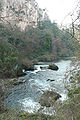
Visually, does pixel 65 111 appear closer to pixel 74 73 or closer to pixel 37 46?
pixel 74 73

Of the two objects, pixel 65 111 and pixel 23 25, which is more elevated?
pixel 23 25

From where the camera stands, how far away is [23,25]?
4784 cm

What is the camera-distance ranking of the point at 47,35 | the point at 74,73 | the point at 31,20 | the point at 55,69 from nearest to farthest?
the point at 74,73, the point at 55,69, the point at 47,35, the point at 31,20

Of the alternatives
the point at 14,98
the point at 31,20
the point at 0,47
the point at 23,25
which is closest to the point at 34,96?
the point at 14,98

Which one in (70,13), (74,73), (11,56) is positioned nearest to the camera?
(70,13)

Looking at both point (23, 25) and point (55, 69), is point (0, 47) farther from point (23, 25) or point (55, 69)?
point (23, 25)

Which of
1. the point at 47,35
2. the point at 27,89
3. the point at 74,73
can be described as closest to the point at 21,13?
the point at 47,35

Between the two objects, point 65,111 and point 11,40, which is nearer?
point 65,111

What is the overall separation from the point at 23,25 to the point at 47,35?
13749mm

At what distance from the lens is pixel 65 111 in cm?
343

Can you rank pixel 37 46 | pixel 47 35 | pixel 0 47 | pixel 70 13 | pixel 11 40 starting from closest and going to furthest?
pixel 70 13, pixel 0 47, pixel 11 40, pixel 37 46, pixel 47 35

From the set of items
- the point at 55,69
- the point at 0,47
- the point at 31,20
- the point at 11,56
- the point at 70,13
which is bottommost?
the point at 55,69

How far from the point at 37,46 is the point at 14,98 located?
26.4 meters

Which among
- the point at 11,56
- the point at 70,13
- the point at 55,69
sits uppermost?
the point at 70,13
